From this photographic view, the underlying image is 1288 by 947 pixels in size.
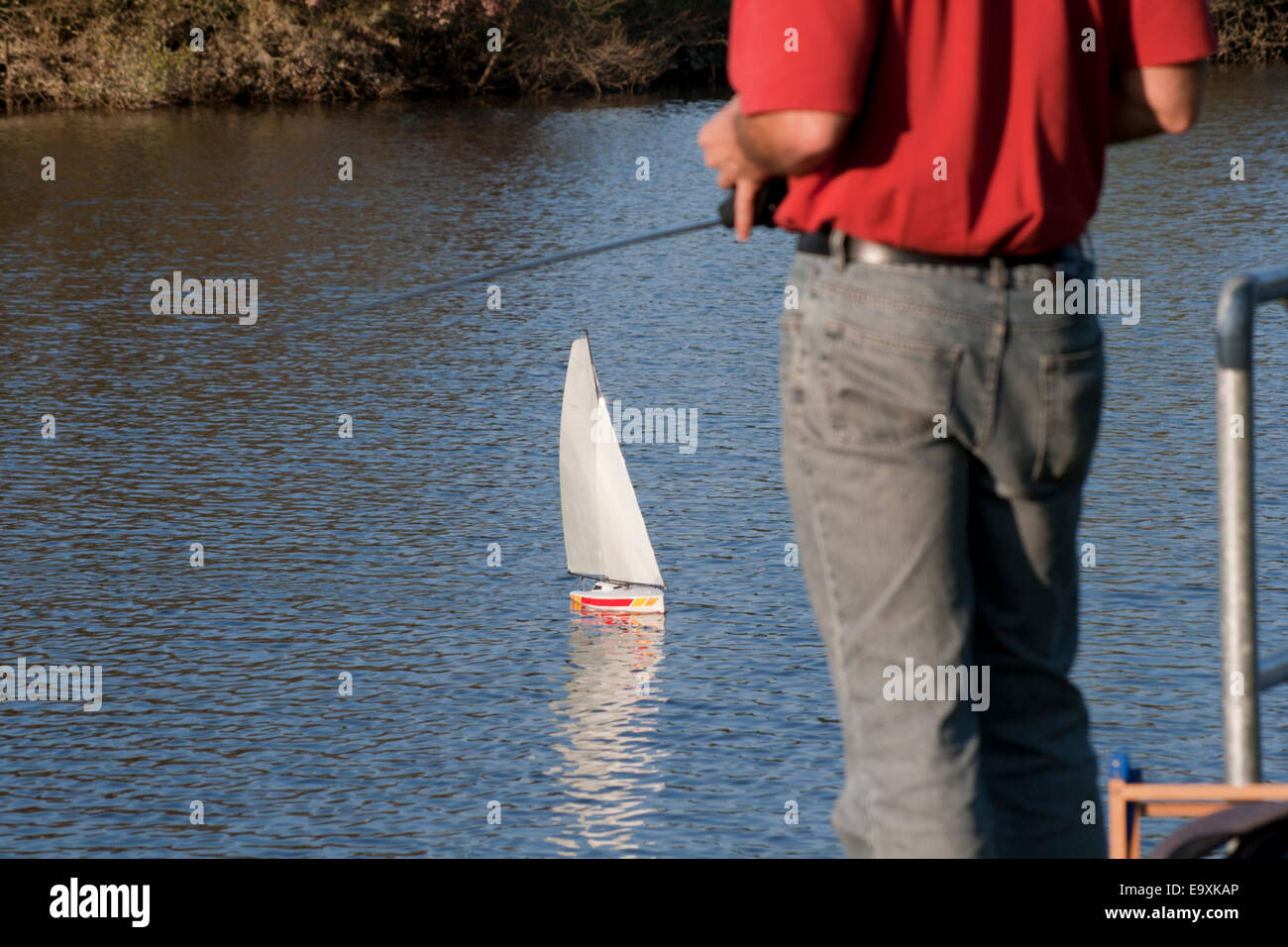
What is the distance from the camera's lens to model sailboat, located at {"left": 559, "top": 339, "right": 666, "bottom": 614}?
17.6 m

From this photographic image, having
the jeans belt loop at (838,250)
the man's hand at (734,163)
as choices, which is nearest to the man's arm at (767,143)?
the man's hand at (734,163)

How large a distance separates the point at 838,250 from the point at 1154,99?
23.1 inches

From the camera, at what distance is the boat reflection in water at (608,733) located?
1494 cm

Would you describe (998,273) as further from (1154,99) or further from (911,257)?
(1154,99)

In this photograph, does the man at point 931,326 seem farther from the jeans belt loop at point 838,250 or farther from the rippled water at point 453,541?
the rippled water at point 453,541

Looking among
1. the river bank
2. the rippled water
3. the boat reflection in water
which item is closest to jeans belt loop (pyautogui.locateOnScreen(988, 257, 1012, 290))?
the rippled water

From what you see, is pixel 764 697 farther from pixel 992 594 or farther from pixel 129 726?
pixel 992 594

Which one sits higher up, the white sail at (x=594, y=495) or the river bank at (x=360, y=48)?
the river bank at (x=360, y=48)

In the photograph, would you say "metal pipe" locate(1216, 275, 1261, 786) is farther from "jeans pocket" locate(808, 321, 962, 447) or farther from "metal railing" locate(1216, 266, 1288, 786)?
"jeans pocket" locate(808, 321, 962, 447)

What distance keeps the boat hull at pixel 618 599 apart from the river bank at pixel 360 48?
33.0 metres

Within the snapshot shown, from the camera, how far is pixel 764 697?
16203 millimetres

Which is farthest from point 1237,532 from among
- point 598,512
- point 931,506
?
point 598,512
